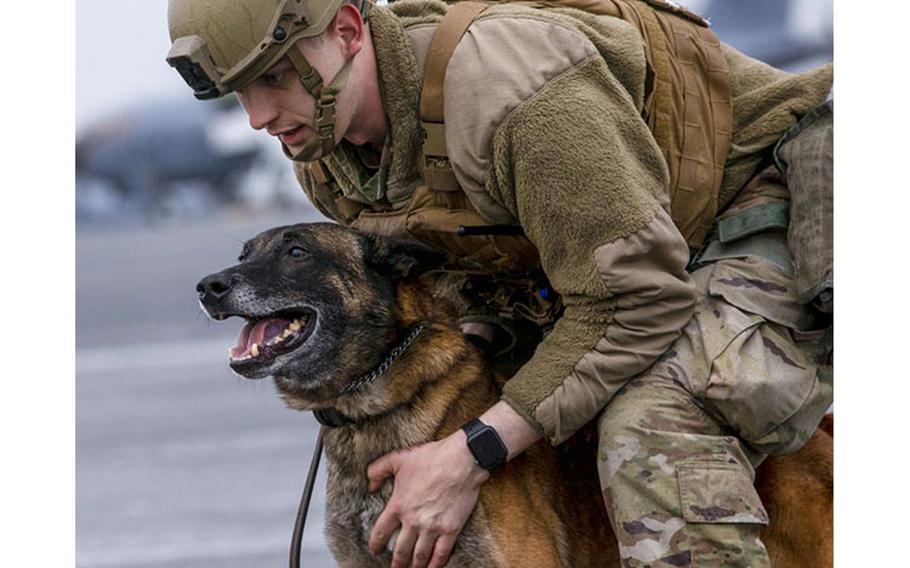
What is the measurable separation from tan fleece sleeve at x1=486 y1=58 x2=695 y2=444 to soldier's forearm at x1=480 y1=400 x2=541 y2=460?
0.07 ft

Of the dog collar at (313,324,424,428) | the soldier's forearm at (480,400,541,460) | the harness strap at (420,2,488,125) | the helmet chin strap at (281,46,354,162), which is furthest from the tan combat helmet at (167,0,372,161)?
the soldier's forearm at (480,400,541,460)

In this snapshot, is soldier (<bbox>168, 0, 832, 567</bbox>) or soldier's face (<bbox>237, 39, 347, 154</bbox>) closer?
soldier (<bbox>168, 0, 832, 567</bbox>)

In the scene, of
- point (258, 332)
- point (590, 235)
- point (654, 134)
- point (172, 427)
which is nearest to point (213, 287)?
point (258, 332)

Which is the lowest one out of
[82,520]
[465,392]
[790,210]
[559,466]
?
[82,520]

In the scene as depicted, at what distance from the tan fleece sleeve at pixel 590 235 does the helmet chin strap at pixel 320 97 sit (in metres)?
0.33

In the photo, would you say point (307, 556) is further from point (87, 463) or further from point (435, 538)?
point (435, 538)

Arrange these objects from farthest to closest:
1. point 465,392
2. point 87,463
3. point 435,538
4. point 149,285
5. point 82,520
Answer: point 149,285 → point 87,463 → point 82,520 → point 465,392 → point 435,538

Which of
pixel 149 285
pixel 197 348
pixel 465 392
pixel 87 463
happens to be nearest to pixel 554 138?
pixel 465 392

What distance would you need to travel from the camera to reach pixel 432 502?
2342mm

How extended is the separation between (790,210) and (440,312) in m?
0.71

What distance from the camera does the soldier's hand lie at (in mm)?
2334

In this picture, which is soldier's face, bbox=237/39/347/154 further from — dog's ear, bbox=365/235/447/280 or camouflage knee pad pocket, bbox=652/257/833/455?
camouflage knee pad pocket, bbox=652/257/833/455

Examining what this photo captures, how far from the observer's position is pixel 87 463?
5441mm

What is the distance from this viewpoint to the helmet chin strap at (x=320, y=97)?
2.29m
